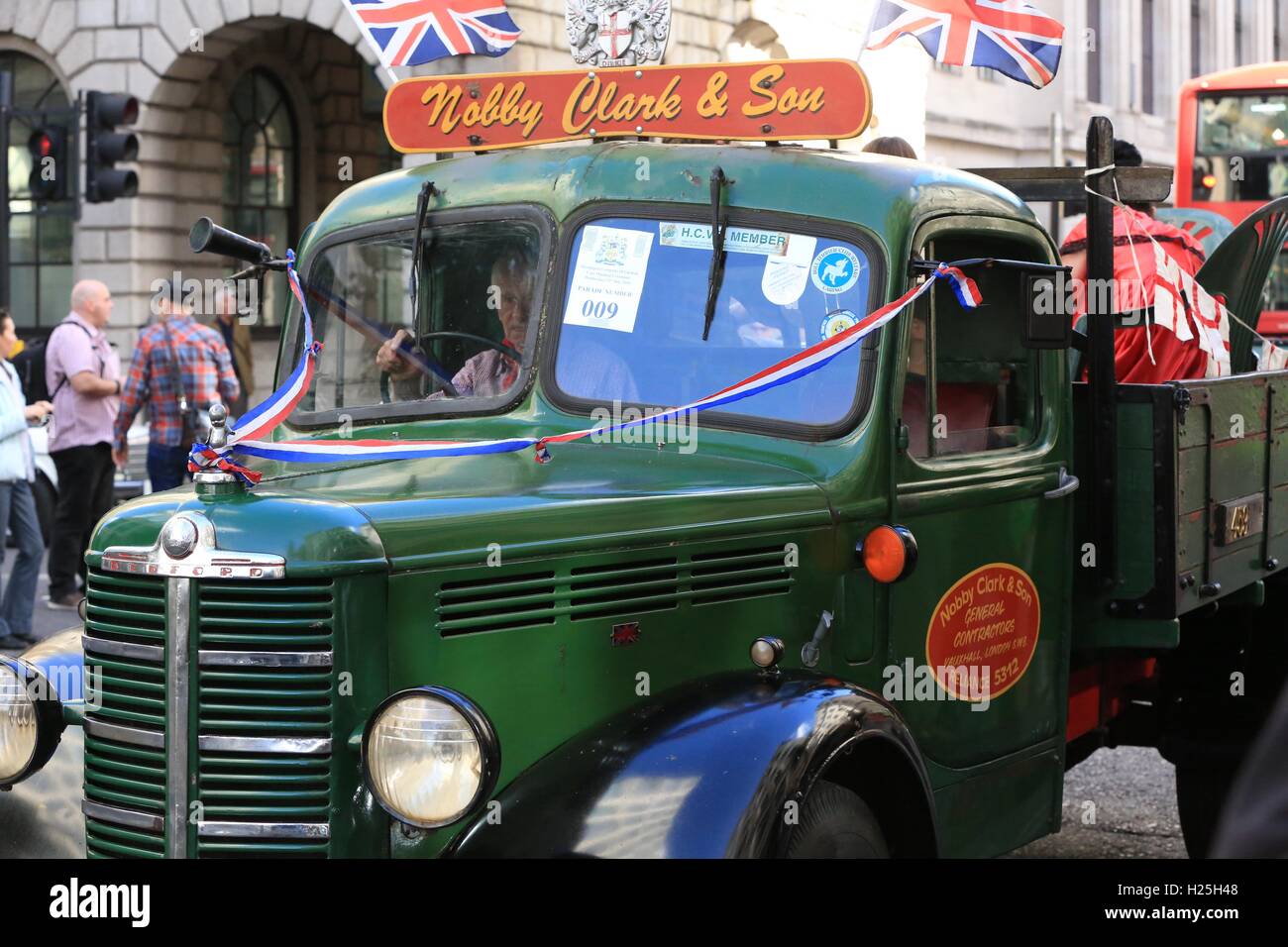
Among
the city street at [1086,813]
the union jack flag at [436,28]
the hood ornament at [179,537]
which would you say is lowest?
the city street at [1086,813]

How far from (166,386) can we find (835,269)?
7.34 m

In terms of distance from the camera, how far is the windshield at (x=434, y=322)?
4426 millimetres

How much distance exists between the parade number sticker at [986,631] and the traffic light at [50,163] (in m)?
10.8

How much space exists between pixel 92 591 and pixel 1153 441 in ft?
9.28

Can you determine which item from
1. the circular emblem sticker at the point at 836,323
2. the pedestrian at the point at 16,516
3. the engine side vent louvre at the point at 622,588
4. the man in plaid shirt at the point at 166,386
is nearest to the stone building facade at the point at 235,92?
the man in plaid shirt at the point at 166,386

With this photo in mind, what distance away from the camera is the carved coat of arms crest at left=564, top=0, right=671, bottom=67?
547 centimetres

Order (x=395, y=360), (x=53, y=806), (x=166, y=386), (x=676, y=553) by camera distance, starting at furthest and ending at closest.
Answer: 1. (x=166, y=386)
2. (x=395, y=360)
3. (x=53, y=806)
4. (x=676, y=553)

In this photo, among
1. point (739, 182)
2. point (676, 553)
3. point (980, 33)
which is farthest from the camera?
point (980, 33)

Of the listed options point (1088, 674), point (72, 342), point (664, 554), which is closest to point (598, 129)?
point (664, 554)

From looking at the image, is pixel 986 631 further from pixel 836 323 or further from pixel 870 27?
pixel 870 27

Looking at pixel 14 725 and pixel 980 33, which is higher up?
pixel 980 33

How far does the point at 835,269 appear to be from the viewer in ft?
14.1

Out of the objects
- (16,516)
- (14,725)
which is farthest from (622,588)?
(16,516)

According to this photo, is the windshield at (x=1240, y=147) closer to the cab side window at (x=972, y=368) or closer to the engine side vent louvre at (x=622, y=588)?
the cab side window at (x=972, y=368)
